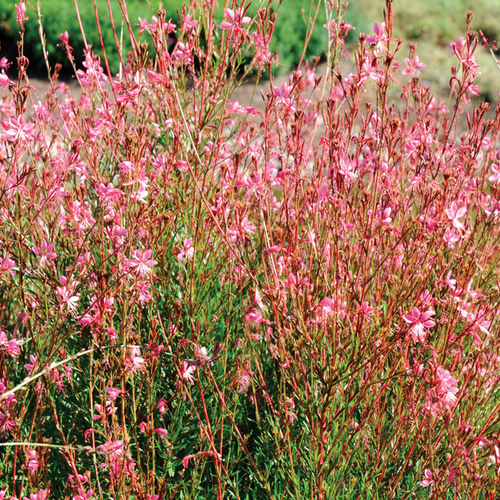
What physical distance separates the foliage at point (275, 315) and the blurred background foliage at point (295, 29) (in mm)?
7593

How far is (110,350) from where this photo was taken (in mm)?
1969

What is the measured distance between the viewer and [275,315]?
1.64 metres

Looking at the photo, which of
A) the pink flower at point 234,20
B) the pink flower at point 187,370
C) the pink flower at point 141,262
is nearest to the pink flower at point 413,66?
the pink flower at point 234,20

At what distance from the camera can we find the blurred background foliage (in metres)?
10.1

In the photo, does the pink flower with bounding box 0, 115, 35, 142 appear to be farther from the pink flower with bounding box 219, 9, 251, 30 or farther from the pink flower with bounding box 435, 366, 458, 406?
the pink flower with bounding box 435, 366, 458, 406

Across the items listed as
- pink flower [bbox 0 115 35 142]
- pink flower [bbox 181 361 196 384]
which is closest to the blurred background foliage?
pink flower [bbox 0 115 35 142]

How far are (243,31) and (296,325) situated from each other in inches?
42.5

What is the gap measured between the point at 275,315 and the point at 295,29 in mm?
10545

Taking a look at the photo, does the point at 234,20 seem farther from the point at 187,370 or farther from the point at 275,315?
the point at 187,370

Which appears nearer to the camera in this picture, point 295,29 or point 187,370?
point 187,370

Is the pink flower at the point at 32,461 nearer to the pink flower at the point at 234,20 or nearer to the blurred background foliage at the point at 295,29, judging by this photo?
A: the pink flower at the point at 234,20

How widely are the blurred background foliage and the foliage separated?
759 centimetres

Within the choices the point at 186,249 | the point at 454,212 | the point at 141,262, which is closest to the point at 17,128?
the point at 141,262

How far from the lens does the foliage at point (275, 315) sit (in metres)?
1.64
